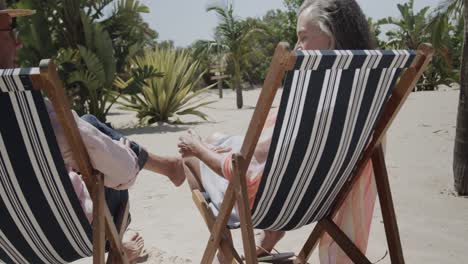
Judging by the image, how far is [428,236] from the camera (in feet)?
11.1

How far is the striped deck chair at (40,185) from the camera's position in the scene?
5.07ft

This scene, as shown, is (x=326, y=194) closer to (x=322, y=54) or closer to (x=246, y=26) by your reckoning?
(x=322, y=54)

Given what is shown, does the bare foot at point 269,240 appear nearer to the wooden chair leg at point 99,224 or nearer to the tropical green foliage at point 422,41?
the wooden chair leg at point 99,224

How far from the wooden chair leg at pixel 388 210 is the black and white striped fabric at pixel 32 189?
1.12 metres

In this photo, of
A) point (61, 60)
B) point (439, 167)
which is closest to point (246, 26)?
point (61, 60)

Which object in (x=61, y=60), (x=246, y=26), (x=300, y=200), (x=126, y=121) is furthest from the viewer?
(x=246, y=26)

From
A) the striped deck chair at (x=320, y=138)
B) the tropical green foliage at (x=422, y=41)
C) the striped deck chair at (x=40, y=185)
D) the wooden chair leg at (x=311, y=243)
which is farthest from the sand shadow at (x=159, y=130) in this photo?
the tropical green foliage at (x=422, y=41)

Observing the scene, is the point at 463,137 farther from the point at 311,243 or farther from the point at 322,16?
the point at 322,16

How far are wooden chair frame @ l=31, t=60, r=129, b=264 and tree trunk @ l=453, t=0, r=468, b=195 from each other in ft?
10.8

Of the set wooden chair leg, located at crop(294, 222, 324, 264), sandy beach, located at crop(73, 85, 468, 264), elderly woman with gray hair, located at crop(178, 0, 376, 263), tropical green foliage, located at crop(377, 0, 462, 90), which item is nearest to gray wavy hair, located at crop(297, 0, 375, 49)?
elderly woman with gray hair, located at crop(178, 0, 376, 263)

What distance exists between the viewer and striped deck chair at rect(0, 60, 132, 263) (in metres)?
1.54

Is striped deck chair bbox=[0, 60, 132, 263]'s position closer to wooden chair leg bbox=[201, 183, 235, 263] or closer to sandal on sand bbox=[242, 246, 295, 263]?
wooden chair leg bbox=[201, 183, 235, 263]

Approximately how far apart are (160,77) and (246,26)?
10.8 metres

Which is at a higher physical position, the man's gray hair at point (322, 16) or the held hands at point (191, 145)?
the man's gray hair at point (322, 16)
